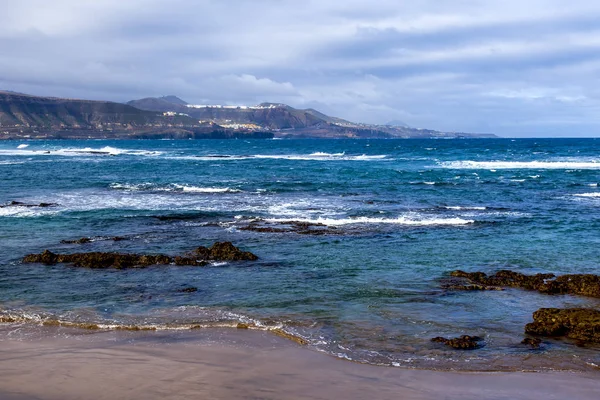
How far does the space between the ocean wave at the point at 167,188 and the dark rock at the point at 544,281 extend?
24.0 meters

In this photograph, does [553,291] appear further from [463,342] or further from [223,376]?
[223,376]

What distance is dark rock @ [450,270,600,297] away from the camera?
46.9 ft

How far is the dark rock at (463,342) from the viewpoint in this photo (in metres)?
10.5

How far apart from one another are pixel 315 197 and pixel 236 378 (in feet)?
83.7

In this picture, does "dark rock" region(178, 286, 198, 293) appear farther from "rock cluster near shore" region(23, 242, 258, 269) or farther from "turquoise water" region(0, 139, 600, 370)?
"rock cluster near shore" region(23, 242, 258, 269)

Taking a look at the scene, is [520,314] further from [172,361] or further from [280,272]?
[172,361]

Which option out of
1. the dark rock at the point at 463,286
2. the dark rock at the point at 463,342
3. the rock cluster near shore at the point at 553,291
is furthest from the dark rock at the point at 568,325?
the dark rock at the point at 463,286

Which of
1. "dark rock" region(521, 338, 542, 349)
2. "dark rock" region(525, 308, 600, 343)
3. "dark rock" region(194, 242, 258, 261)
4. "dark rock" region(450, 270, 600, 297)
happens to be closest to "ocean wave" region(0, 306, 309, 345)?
"dark rock" region(521, 338, 542, 349)

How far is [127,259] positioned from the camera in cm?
1719

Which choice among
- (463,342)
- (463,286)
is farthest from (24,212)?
(463,342)

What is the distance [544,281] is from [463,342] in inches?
225

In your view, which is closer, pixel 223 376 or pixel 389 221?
pixel 223 376

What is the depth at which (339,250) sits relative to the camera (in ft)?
63.1

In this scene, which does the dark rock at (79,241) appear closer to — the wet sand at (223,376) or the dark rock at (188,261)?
the dark rock at (188,261)
